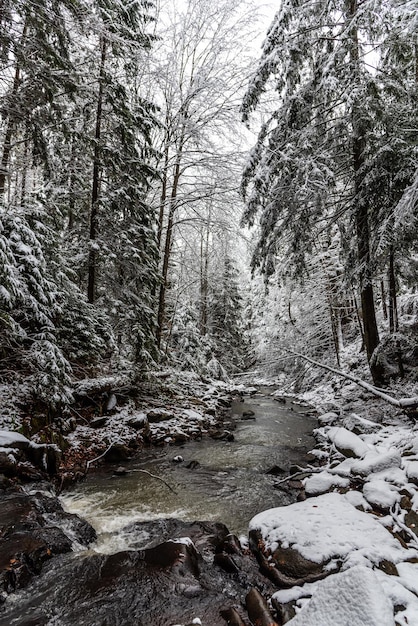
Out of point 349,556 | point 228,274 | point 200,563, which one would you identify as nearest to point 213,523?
point 200,563

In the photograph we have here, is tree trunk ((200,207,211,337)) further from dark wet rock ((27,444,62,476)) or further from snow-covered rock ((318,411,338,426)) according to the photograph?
dark wet rock ((27,444,62,476))

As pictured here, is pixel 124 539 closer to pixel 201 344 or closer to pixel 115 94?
pixel 115 94

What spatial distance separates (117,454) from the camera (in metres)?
6.56

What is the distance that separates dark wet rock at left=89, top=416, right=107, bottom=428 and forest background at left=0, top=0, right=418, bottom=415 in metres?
1.35

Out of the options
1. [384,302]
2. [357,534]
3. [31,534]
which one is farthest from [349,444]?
[384,302]

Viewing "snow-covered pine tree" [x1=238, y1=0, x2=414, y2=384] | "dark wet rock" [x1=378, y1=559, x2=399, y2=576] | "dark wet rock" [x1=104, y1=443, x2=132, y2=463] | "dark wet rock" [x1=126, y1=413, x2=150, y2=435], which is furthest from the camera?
"dark wet rock" [x1=126, y1=413, x2=150, y2=435]

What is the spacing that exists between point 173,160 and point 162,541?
10.8m

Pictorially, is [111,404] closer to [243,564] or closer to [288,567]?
[243,564]

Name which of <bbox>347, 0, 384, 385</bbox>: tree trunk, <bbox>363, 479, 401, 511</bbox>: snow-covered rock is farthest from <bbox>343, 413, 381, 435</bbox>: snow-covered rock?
<bbox>363, 479, 401, 511</bbox>: snow-covered rock

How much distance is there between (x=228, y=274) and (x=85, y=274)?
15975mm

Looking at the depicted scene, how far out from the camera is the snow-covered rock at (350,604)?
2100mm

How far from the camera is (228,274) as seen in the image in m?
24.1

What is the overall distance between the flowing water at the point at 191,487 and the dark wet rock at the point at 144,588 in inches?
21.6

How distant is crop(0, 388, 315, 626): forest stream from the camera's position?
9.11 feet
